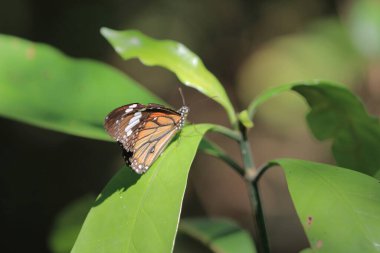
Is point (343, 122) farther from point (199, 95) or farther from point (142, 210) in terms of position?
point (199, 95)

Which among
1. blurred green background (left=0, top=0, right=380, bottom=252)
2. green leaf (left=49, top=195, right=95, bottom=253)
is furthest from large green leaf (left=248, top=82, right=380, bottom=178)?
blurred green background (left=0, top=0, right=380, bottom=252)

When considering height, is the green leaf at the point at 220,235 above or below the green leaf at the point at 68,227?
above

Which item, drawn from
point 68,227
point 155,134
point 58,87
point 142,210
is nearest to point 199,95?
point 68,227

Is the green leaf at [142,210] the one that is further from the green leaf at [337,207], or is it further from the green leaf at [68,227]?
the green leaf at [68,227]

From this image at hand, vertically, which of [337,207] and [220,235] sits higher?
[337,207]

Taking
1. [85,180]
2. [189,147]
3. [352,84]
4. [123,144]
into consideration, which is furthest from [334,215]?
[85,180]

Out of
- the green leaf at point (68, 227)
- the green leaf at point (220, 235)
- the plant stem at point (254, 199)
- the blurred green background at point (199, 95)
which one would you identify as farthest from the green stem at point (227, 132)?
the blurred green background at point (199, 95)

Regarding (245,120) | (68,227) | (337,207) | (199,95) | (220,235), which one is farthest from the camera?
(199,95)
